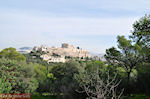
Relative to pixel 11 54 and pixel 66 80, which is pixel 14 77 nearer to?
pixel 66 80

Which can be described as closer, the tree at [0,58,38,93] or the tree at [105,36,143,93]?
the tree at [0,58,38,93]

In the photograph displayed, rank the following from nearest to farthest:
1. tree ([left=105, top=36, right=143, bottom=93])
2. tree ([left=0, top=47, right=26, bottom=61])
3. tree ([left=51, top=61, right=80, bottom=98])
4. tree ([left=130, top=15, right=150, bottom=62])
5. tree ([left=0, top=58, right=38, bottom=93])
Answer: tree ([left=130, top=15, right=150, bottom=62]), tree ([left=0, top=58, right=38, bottom=93]), tree ([left=51, top=61, right=80, bottom=98]), tree ([left=105, top=36, right=143, bottom=93]), tree ([left=0, top=47, right=26, bottom=61])

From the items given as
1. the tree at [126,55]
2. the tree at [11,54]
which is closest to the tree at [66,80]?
the tree at [126,55]

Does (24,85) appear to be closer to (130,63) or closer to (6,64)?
(6,64)

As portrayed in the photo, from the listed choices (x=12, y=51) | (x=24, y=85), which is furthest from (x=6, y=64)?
(x=12, y=51)

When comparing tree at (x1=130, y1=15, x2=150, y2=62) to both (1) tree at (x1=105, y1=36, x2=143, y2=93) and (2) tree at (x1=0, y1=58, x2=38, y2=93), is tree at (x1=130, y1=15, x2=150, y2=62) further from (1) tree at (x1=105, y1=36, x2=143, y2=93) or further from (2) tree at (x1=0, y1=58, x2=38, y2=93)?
(2) tree at (x1=0, y1=58, x2=38, y2=93)

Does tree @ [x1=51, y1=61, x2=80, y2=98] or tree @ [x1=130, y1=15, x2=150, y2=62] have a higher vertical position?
tree @ [x1=130, y1=15, x2=150, y2=62]

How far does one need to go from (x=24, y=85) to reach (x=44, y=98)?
6.76 meters

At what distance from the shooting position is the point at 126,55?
18656 mm

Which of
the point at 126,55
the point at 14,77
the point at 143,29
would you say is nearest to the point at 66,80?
the point at 126,55

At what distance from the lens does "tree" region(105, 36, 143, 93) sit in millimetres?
17987

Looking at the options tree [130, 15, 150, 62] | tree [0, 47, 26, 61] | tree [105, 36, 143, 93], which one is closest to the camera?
tree [130, 15, 150, 62]

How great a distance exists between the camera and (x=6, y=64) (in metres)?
14.5

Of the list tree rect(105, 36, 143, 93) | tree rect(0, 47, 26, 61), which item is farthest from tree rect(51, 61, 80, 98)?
tree rect(0, 47, 26, 61)
